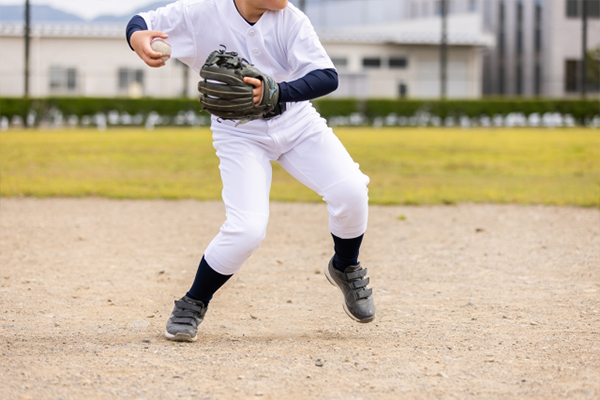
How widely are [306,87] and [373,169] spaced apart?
9.42 metres

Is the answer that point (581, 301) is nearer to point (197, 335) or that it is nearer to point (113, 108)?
point (197, 335)

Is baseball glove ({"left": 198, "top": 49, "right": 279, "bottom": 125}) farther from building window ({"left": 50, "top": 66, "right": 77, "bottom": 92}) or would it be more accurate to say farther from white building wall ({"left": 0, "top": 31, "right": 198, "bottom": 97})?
building window ({"left": 50, "top": 66, "right": 77, "bottom": 92})

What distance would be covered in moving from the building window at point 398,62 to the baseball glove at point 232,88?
3818cm

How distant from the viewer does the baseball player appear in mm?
3307

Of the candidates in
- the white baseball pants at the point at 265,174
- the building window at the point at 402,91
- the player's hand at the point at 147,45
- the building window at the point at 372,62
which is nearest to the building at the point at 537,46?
the building window at the point at 402,91

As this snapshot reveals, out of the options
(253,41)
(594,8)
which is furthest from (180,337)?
(594,8)

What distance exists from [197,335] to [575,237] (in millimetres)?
4092

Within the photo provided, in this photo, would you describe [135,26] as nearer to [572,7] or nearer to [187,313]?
[187,313]

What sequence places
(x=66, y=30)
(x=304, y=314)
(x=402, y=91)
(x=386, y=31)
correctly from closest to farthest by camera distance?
(x=304, y=314) < (x=66, y=30) < (x=402, y=91) < (x=386, y=31)

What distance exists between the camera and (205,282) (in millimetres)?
3457

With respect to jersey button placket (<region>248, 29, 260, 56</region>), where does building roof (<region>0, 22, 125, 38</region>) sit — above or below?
above

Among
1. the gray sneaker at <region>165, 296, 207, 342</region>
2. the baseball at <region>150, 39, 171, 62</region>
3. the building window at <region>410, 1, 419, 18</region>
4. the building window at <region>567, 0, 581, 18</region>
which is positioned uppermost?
the building window at <region>410, 1, 419, 18</region>

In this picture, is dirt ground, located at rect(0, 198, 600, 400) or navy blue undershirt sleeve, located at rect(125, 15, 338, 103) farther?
navy blue undershirt sleeve, located at rect(125, 15, 338, 103)

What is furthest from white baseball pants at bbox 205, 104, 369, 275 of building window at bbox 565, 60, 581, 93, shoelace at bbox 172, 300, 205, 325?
building window at bbox 565, 60, 581, 93
